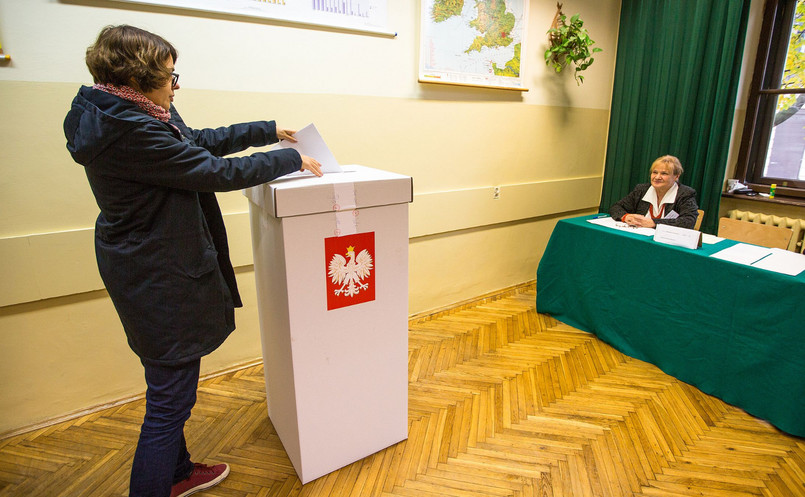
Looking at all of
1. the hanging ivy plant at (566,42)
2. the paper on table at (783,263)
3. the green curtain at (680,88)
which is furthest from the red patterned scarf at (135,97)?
the green curtain at (680,88)

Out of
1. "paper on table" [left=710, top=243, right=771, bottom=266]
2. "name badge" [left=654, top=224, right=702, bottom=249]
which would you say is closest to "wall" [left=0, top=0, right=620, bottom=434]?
"name badge" [left=654, top=224, right=702, bottom=249]

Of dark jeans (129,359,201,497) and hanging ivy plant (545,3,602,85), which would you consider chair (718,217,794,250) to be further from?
dark jeans (129,359,201,497)

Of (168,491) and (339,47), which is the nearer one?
(168,491)

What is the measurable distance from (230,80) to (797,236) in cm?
368

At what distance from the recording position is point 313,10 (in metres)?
2.27

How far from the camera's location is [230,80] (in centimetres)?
214

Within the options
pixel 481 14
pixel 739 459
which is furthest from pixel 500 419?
pixel 481 14

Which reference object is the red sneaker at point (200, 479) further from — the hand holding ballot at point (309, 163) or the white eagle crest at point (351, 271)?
the hand holding ballot at point (309, 163)

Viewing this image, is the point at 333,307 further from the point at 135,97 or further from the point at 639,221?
the point at 639,221

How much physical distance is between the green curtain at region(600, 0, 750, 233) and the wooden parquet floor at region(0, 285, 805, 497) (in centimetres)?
177

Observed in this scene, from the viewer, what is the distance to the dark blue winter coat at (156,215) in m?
1.16

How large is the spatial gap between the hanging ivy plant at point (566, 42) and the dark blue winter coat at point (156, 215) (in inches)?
105

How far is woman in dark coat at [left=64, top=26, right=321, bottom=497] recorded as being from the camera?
1.16 m

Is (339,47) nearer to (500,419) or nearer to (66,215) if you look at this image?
(66,215)
